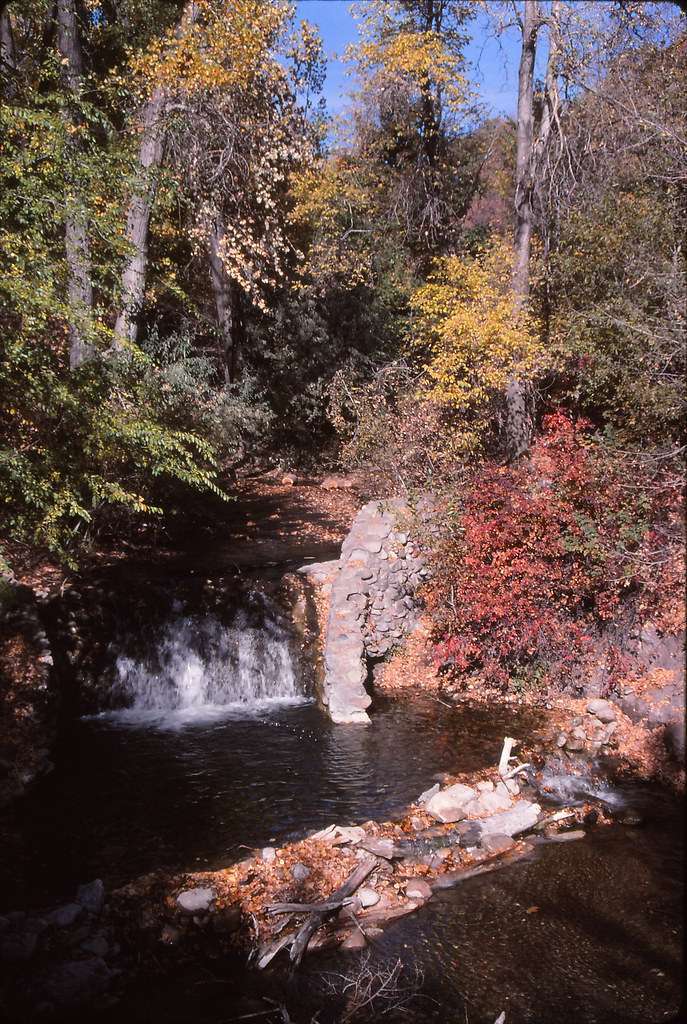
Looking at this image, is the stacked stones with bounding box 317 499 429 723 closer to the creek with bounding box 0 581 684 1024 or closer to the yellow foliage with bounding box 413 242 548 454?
the creek with bounding box 0 581 684 1024

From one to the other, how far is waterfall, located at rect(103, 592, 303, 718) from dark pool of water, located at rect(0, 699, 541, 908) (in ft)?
1.33

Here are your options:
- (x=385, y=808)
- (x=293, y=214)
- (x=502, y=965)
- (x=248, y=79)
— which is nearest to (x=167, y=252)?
(x=293, y=214)

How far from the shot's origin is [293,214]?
1834cm

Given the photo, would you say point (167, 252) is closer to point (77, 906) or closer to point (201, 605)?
point (201, 605)

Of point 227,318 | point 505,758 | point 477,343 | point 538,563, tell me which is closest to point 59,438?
point 538,563

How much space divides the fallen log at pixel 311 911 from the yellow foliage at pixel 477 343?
8707 mm

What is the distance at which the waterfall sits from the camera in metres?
10.1

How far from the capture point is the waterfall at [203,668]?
10141 millimetres

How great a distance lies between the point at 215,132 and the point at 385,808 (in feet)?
48.2

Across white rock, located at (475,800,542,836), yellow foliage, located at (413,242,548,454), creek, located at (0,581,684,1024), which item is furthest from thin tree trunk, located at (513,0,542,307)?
white rock, located at (475,800,542,836)

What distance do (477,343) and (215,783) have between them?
942cm

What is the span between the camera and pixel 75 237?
34.1 ft

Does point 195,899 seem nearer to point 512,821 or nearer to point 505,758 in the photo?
point 512,821

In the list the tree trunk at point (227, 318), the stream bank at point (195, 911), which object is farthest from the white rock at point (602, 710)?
the tree trunk at point (227, 318)
